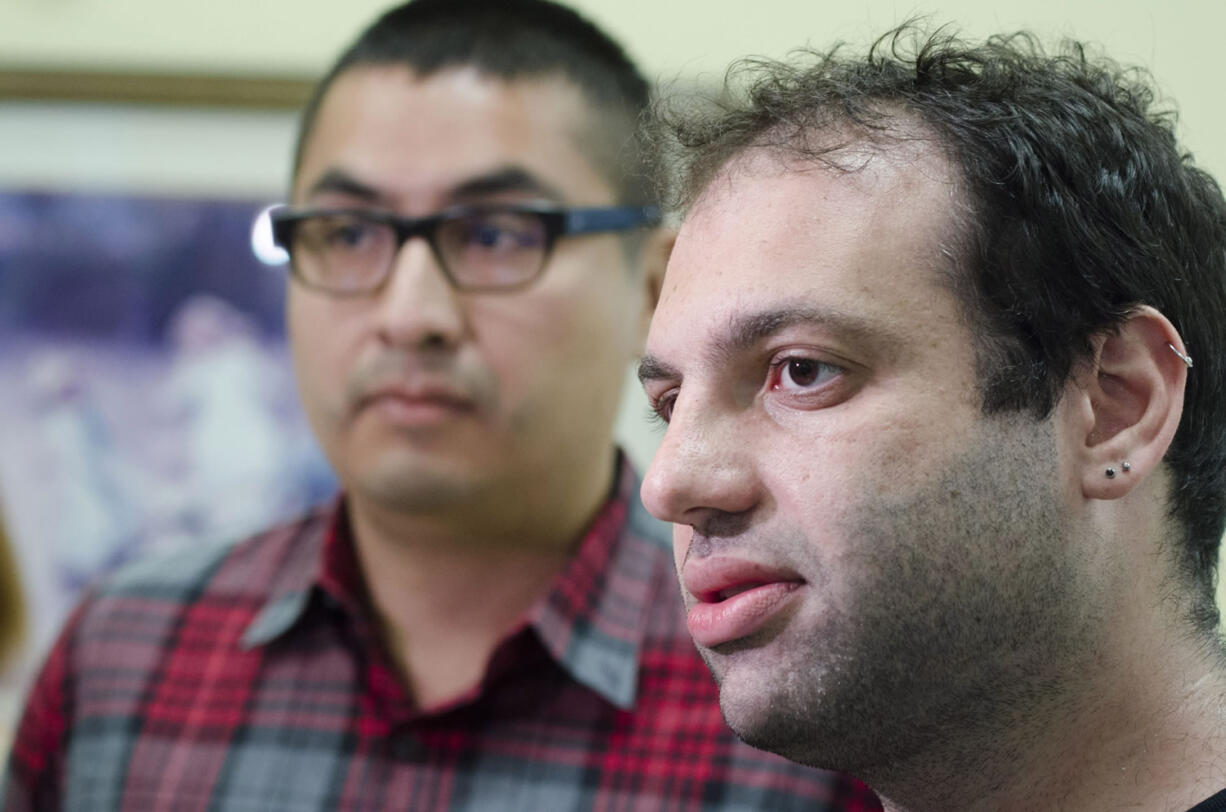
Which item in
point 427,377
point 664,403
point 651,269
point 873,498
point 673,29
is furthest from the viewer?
point 673,29

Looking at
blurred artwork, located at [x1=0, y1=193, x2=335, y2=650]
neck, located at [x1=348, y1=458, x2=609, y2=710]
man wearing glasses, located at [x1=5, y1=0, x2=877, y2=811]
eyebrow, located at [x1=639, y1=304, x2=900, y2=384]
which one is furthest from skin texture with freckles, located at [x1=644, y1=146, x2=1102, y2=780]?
blurred artwork, located at [x1=0, y1=193, x2=335, y2=650]

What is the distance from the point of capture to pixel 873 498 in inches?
25.6

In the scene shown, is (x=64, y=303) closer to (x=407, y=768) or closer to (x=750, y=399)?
(x=407, y=768)

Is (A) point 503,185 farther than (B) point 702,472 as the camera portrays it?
Yes

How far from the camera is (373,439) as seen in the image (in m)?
1.12

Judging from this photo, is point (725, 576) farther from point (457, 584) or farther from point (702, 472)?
Answer: point (457, 584)

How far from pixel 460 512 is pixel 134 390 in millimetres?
588

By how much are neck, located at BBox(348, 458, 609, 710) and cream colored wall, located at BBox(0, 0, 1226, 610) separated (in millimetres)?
309

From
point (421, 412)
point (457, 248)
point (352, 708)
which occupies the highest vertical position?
point (457, 248)

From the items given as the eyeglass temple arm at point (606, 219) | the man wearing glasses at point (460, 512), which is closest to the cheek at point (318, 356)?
the man wearing glasses at point (460, 512)

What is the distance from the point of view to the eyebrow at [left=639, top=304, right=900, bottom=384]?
2.18 feet

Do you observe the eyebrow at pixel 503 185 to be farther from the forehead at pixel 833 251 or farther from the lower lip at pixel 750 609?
the lower lip at pixel 750 609

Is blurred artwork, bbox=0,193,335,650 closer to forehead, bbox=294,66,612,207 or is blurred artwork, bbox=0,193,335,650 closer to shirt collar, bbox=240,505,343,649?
shirt collar, bbox=240,505,343,649

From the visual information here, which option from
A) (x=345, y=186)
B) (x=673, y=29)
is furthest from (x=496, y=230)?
(x=673, y=29)
